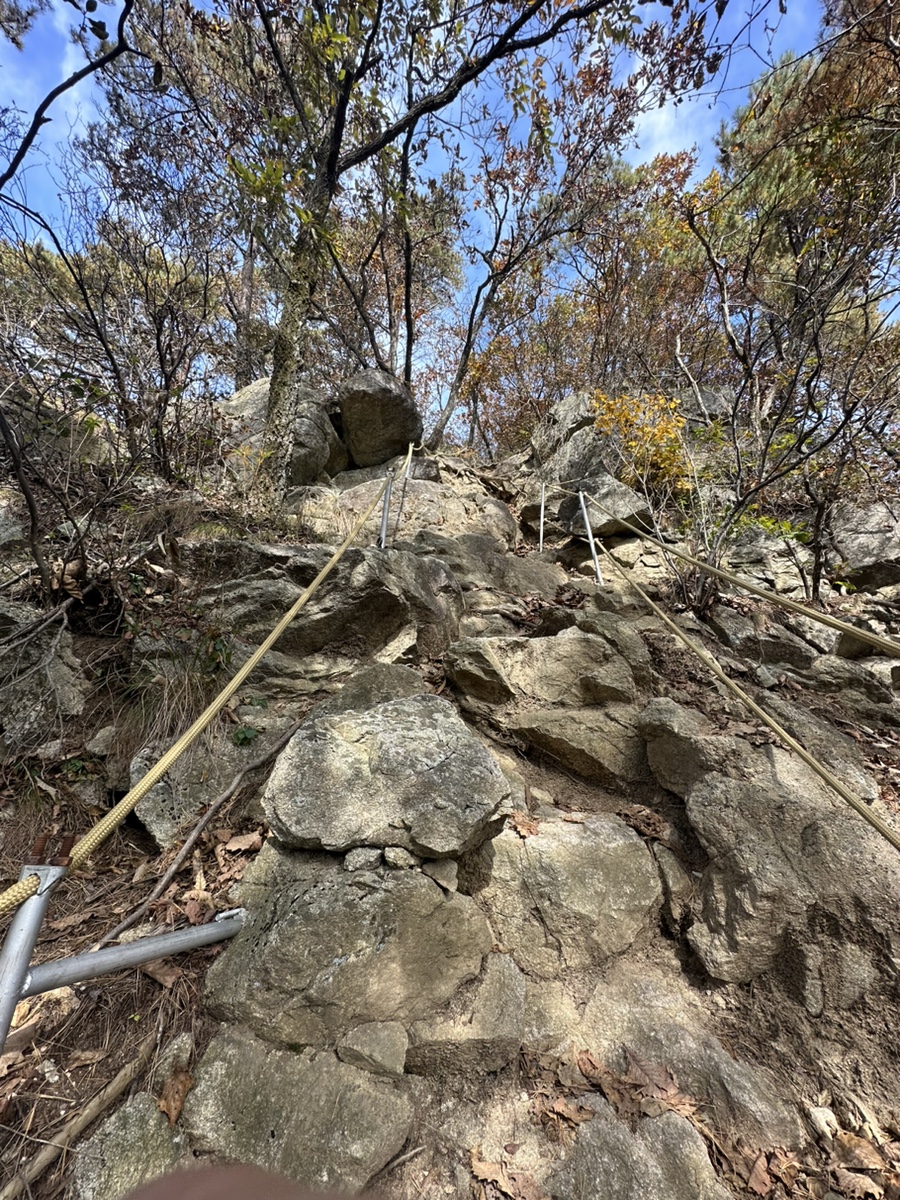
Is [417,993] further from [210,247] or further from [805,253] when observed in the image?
[210,247]

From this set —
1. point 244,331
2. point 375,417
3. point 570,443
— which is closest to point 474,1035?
point 570,443

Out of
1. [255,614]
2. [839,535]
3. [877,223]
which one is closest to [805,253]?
[877,223]

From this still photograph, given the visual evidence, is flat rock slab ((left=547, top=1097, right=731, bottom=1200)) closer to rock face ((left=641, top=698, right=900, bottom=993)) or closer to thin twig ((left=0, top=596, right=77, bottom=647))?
rock face ((left=641, top=698, right=900, bottom=993))

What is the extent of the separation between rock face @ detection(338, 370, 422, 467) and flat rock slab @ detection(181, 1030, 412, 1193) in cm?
920

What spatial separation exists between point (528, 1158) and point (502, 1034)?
1.09ft

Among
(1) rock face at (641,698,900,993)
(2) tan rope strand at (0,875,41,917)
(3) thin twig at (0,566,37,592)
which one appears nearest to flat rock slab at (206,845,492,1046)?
(2) tan rope strand at (0,875,41,917)

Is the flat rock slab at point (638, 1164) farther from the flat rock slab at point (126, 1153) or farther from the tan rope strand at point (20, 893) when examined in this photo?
the tan rope strand at point (20, 893)

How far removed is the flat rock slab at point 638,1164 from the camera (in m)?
1.65

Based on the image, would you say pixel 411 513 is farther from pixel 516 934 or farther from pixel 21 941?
pixel 21 941

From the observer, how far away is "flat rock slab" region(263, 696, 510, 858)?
212 cm

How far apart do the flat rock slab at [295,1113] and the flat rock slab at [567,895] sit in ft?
2.53

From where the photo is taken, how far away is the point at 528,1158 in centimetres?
172

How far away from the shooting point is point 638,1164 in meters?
1.69

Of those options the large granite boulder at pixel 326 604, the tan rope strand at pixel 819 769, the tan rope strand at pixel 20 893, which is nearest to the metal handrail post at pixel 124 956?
the tan rope strand at pixel 20 893
